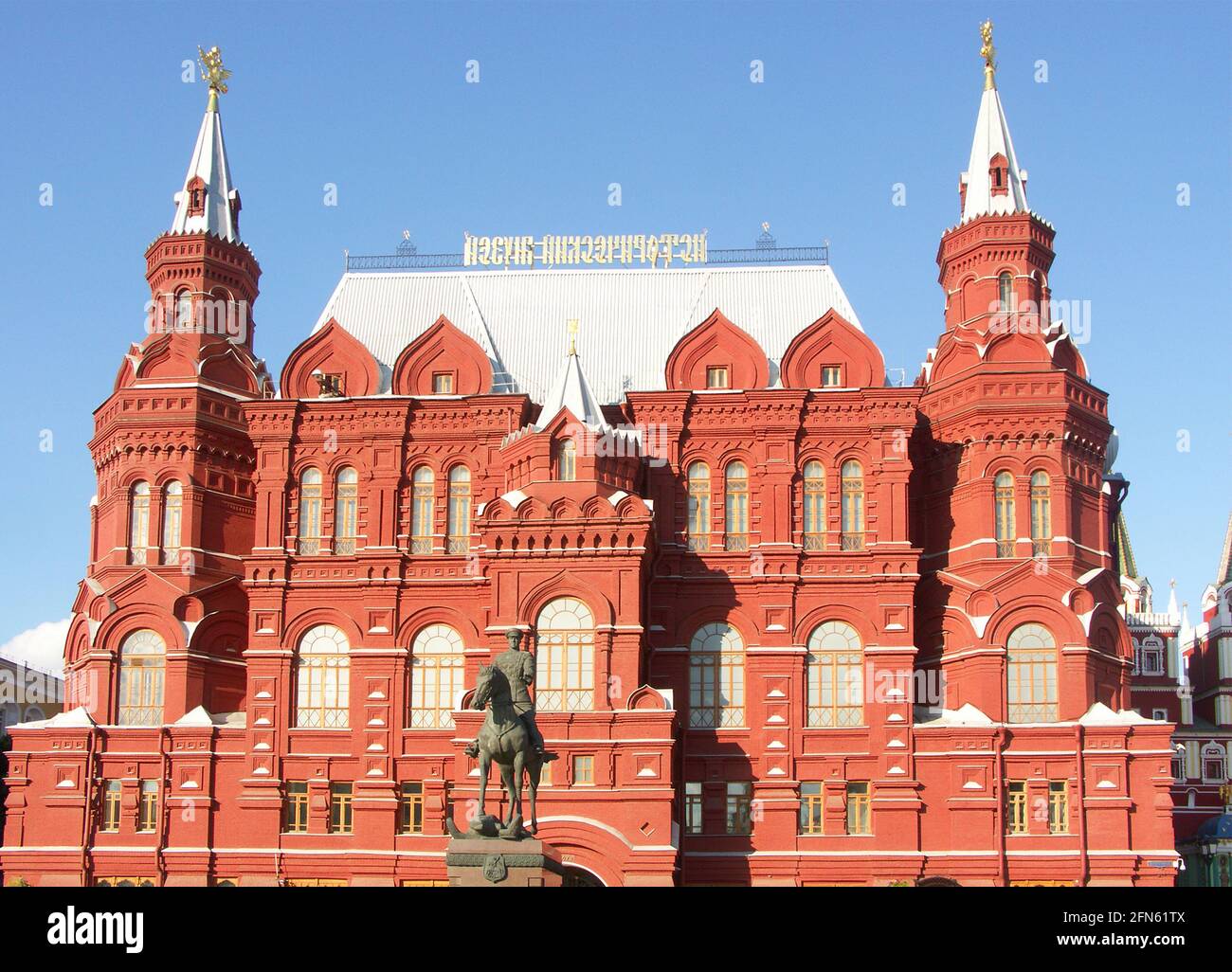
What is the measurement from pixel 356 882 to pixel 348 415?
13.7 m

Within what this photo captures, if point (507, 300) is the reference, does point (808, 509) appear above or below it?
below

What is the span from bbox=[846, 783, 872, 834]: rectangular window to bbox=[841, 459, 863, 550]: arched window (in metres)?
6.95

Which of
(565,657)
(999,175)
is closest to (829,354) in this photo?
(999,175)

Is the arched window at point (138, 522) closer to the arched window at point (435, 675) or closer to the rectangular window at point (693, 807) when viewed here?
the arched window at point (435, 675)

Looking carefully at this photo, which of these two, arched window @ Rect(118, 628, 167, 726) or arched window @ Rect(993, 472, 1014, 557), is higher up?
arched window @ Rect(993, 472, 1014, 557)

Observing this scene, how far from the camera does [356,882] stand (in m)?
50.3

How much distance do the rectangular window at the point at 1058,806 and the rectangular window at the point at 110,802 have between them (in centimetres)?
2630

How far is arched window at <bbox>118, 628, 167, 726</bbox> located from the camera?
5309 centimetres

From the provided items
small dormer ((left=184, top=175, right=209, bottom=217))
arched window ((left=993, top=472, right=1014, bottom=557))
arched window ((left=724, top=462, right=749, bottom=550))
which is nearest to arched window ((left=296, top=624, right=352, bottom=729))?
arched window ((left=724, top=462, right=749, bottom=550))

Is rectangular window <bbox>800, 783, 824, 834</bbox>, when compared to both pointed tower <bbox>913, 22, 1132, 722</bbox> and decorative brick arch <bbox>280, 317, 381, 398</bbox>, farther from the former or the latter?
decorative brick arch <bbox>280, 317, 381, 398</bbox>

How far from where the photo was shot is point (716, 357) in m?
55.1
